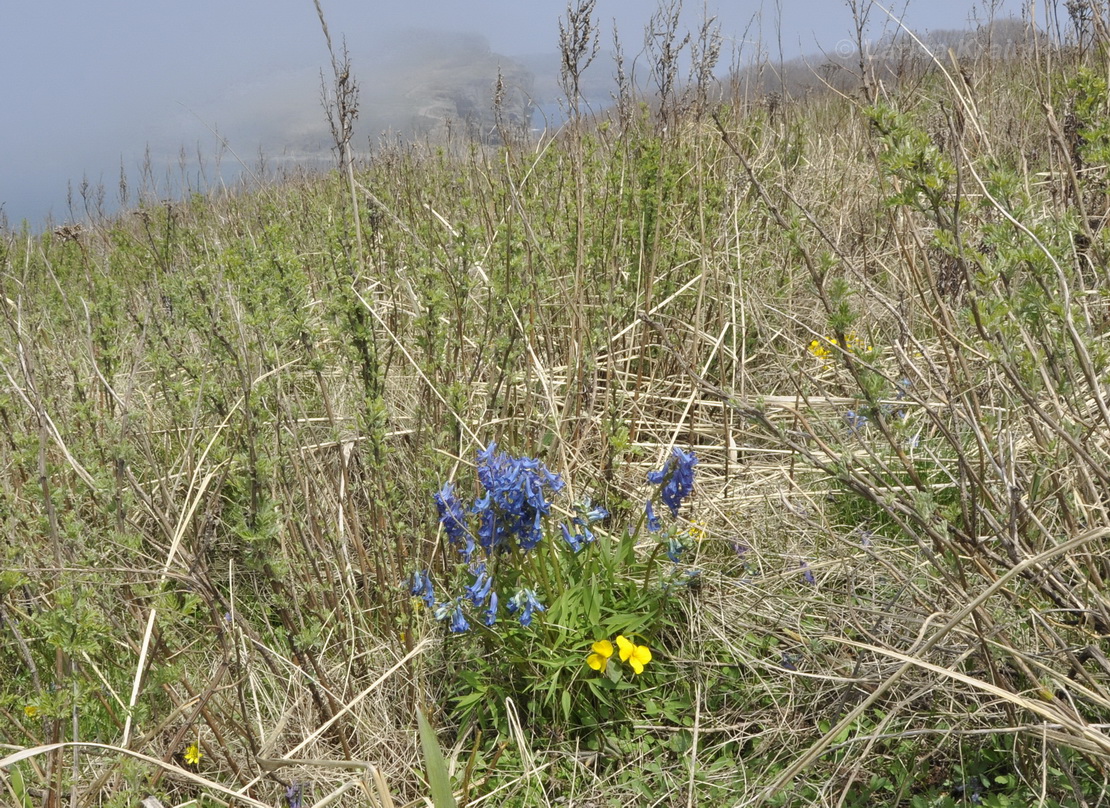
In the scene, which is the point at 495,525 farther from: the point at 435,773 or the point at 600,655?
the point at 435,773

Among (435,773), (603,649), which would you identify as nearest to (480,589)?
(603,649)

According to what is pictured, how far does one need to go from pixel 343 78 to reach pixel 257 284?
0.70m

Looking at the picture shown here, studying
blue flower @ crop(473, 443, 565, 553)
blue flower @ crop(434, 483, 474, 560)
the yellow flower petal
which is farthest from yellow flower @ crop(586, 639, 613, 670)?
blue flower @ crop(434, 483, 474, 560)

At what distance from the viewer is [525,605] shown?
1933mm

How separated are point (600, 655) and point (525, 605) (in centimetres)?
24

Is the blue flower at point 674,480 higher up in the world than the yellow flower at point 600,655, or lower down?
higher up

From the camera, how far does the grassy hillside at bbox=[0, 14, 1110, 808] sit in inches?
59.2

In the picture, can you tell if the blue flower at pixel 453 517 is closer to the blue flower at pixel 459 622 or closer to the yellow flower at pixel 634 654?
the blue flower at pixel 459 622

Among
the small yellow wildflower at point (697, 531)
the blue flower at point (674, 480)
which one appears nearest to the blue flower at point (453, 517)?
the blue flower at point (674, 480)

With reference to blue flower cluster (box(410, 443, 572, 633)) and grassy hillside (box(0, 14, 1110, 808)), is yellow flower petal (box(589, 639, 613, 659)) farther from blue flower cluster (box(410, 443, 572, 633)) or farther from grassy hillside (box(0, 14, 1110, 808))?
blue flower cluster (box(410, 443, 572, 633))

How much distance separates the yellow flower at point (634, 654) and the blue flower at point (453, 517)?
1.50 ft

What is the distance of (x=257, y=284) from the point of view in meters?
2.51

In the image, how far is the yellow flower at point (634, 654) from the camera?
1984 millimetres

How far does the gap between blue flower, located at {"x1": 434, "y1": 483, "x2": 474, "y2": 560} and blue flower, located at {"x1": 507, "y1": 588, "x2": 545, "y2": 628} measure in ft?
0.60
